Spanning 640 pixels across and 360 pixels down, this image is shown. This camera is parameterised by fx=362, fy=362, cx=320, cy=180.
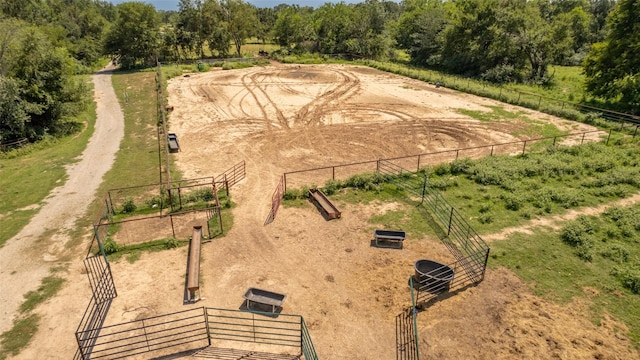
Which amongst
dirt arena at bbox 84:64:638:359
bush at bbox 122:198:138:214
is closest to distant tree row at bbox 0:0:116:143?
dirt arena at bbox 84:64:638:359

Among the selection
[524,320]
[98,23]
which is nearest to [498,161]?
[524,320]

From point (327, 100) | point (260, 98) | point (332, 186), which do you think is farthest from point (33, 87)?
point (327, 100)

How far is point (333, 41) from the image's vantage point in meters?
78.3

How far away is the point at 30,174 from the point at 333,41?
214ft

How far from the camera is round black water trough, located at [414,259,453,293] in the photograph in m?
14.3

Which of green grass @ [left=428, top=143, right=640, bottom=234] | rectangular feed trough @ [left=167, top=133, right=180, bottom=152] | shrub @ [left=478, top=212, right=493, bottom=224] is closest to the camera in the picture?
shrub @ [left=478, top=212, right=493, bottom=224]

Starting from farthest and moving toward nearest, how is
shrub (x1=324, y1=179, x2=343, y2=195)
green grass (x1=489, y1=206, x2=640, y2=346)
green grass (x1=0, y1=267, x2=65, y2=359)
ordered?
shrub (x1=324, y1=179, x2=343, y2=195)
green grass (x1=489, y1=206, x2=640, y2=346)
green grass (x1=0, y1=267, x2=65, y2=359)

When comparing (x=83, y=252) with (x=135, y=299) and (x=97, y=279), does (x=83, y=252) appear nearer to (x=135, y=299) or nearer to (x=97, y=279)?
(x=97, y=279)

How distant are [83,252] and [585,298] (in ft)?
70.4

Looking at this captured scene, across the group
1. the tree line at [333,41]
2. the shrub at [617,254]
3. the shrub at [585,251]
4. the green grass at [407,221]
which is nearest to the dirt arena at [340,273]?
the green grass at [407,221]

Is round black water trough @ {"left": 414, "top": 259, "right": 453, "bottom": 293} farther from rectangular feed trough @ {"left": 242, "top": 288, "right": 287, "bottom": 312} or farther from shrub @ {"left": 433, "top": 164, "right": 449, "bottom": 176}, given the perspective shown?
shrub @ {"left": 433, "top": 164, "right": 449, "bottom": 176}

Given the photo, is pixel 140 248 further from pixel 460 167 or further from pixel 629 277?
pixel 629 277

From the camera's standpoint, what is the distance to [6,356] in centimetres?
1165

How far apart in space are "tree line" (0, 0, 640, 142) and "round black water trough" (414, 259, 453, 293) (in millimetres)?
31415
